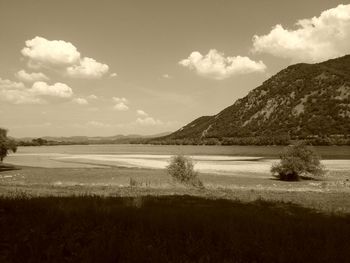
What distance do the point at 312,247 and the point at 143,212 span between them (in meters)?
4.98

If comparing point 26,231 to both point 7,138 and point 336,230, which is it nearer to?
point 336,230

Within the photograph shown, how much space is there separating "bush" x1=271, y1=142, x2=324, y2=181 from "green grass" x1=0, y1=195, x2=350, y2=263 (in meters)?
48.1

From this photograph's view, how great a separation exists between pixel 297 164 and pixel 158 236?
53.4 meters

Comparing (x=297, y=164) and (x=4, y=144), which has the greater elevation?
(x=4, y=144)

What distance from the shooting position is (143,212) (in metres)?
11.1

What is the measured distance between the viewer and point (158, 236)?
852 centimetres

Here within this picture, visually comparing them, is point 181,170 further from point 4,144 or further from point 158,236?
point 158,236

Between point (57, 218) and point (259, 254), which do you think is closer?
point (259, 254)

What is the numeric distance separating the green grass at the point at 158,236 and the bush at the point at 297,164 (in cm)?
4809

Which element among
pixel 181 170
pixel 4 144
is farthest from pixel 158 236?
pixel 4 144

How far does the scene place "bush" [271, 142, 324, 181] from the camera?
191 ft

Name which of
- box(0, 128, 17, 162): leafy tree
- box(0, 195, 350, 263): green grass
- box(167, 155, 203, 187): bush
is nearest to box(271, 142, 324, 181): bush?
box(167, 155, 203, 187): bush

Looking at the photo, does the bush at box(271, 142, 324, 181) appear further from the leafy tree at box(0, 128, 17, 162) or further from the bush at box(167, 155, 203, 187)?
the leafy tree at box(0, 128, 17, 162)

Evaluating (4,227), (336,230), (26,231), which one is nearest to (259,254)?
(336,230)
